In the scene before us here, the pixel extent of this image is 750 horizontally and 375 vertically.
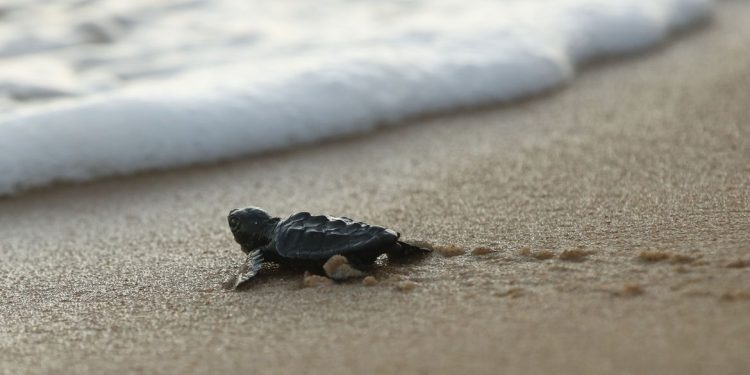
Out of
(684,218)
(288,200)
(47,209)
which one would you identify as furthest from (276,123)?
(684,218)

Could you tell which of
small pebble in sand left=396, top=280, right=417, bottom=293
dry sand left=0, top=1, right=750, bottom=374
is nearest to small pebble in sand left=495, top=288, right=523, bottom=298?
dry sand left=0, top=1, right=750, bottom=374

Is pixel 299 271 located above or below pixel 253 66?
below

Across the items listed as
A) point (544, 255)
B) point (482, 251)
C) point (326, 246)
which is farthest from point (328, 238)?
point (544, 255)

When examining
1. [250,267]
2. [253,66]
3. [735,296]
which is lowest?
[735,296]

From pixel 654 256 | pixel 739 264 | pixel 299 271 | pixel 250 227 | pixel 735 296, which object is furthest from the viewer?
pixel 250 227

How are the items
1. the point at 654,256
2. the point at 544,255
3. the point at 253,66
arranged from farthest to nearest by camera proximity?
the point at 253,66
the point at 544,255
the point at 654,256

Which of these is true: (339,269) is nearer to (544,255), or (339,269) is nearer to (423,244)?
(423,244)

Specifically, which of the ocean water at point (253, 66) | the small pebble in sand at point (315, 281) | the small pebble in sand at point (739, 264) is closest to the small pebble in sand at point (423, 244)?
the small pebble in sand at point (315, 281)

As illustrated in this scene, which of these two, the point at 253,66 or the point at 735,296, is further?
the point at 253,66
